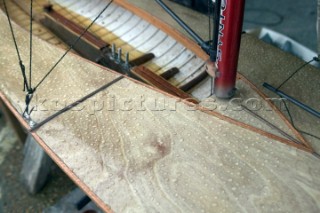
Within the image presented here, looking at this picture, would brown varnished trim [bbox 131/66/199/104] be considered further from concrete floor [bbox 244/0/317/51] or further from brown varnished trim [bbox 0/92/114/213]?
concrete floor [bbox 244/0/317/51]

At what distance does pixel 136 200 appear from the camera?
1.96 m

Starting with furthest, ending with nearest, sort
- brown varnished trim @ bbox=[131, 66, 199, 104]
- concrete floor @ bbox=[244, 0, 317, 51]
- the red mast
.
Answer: concrete floor @ bbox=[244, 0, 317, 51] < brown varnished trim @ bbox=[131, 66, 199, 104] < the red mast

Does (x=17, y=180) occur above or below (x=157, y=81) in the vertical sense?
below

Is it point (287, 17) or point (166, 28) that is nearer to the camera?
point (166, 28)

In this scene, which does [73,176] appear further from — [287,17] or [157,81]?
[287,17]

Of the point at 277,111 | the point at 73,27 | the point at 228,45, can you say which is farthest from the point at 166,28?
the point at 277,111

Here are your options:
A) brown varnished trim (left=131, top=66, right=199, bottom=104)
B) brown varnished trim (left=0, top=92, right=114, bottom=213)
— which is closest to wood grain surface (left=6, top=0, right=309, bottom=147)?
brown varnished trim (left=131, top=66, right=199, bottom=104)

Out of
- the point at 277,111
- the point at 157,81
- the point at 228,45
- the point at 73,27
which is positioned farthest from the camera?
the point at 73,27

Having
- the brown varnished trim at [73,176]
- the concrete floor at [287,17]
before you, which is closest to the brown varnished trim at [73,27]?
the brown varnished trim at [73,176]

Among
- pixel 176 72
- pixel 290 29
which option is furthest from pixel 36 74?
pixel 290 29

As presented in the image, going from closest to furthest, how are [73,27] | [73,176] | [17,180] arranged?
[73,176], [73,27], [17,180]

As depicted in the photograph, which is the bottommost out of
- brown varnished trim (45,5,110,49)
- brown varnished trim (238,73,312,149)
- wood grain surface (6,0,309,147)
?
wood grain surface (6,0,309,147)

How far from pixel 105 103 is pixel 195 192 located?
94 cm

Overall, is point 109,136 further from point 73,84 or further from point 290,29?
point 290,29
